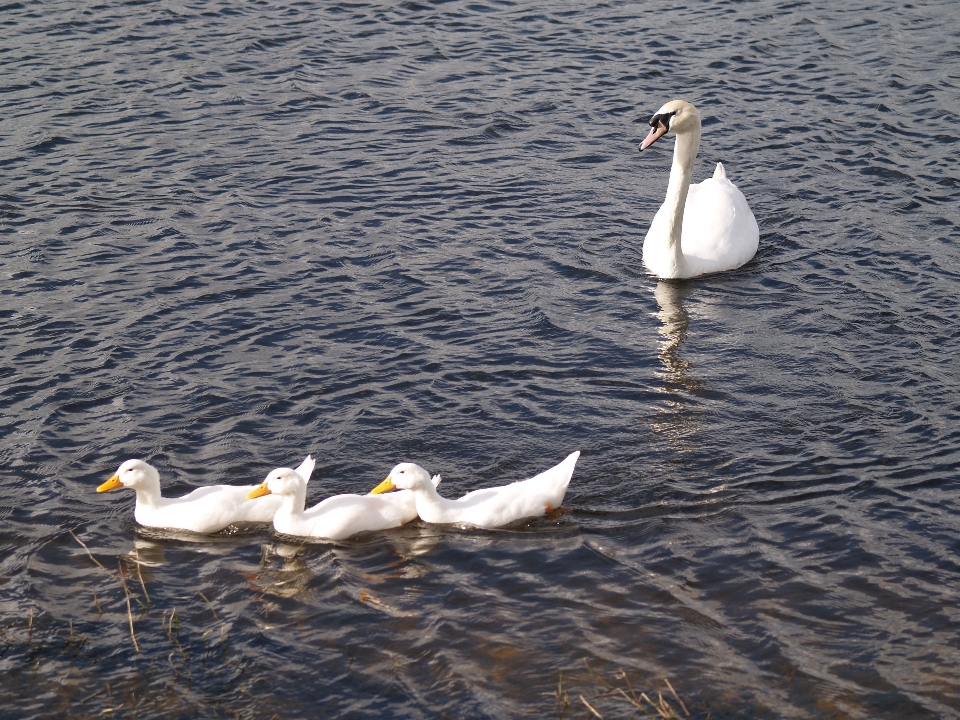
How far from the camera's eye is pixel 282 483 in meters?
7.96

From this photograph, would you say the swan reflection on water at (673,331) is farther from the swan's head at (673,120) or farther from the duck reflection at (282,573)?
the duck reflection at (282,573)

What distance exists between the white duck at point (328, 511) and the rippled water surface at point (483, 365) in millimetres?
144

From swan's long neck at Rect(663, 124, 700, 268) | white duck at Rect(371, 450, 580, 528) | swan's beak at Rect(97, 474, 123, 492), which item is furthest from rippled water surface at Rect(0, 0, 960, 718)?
swan's long neck at Rect(663, 124, 700, 268)

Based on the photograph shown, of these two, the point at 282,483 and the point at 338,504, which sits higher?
the point at 282,483

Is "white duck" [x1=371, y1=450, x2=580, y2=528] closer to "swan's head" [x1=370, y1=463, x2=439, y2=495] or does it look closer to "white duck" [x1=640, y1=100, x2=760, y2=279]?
"swan's head" [x1=370, y1=463, x2=439, y2=495]

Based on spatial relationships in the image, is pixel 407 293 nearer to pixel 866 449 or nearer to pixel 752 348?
pixel 752 348

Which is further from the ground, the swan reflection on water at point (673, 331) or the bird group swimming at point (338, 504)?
the bird group swimming at point (338, 504)

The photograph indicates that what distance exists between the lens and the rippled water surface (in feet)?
22.5

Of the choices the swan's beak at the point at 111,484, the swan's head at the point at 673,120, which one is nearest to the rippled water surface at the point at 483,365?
the swan's beak at the point at 111,484

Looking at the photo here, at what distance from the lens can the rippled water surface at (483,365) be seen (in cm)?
687

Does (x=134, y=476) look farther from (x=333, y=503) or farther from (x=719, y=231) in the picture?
(x=719, y=231)

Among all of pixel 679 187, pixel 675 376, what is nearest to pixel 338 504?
pixel 675 376

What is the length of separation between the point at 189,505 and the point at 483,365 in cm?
302

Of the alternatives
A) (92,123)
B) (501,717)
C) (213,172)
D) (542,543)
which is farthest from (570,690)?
(92,123)
